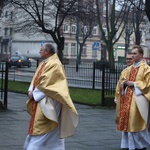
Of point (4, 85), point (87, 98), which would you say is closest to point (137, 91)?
point (4, 85)

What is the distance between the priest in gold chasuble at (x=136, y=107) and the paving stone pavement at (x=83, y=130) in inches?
32.1

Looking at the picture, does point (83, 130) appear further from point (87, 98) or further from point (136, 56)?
point (87, 98)

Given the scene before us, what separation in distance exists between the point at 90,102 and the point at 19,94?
406 centimetres

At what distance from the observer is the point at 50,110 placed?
7.03 meters

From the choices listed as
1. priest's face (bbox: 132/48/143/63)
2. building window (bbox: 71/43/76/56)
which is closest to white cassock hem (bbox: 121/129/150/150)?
priest's face (bbox: 132/48/143/63)

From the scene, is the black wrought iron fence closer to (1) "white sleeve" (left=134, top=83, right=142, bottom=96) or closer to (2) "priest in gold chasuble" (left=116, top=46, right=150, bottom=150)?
(2) "priest in gold chasuble" (left=116, top=46, right=150, bottom=150)

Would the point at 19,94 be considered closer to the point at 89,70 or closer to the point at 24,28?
the point at 89,70

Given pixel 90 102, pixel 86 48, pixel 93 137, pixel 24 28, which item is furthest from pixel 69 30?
pixel 93 137

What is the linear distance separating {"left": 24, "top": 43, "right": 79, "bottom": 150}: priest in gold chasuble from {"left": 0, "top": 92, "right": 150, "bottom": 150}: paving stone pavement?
1455 mm

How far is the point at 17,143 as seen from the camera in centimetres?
890

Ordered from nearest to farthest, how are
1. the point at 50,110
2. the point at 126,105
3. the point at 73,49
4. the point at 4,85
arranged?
the point at 50,110, the point at 126,105, the point at 4,85, the point at 73,49

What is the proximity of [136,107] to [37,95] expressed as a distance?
1.92 m

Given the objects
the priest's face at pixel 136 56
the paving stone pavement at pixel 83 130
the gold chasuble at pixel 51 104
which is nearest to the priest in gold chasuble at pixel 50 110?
the gold chasuble at pixel 51 104

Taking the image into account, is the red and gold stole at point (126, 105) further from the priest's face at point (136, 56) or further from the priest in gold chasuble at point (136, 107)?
the priest's face at point (136, 56)
